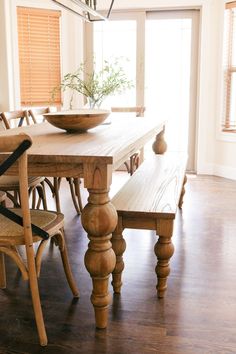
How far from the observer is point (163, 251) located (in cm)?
217

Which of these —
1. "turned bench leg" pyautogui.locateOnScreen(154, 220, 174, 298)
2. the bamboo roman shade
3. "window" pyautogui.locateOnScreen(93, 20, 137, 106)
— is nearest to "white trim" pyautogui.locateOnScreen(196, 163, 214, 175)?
"window" pyautogui.locateOnScreen(93, 20, 137, 106)

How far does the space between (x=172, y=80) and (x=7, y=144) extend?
432 cm

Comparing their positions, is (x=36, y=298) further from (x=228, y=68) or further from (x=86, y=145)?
(x=228, y=68)

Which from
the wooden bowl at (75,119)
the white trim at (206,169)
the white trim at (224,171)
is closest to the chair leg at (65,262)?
the wooden bowl at (75,119)

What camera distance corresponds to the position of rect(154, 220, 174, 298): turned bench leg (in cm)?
211

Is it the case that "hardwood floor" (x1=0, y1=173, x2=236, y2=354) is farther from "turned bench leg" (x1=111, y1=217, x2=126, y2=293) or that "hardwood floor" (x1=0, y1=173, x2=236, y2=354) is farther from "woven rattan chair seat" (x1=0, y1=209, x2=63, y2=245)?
"woven rattan chair seat" (x1=0, y1=209, x2=63, y2=245)

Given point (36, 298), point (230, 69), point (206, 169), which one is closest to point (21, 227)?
point (36, 298)

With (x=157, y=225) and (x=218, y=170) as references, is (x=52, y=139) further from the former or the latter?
(x=218, y=170)

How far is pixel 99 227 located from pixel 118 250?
475 mm

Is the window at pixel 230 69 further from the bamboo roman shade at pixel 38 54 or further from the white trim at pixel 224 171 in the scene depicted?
the bamboo roman shade at pixel 38 54

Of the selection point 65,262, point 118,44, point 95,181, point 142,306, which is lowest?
point 142,306

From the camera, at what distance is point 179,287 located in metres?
2.32

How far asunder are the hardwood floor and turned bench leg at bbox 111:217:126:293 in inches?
2.8

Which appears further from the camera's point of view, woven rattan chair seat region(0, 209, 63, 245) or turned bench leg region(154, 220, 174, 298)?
turned bench leg region(154, 220, 174, 298)
